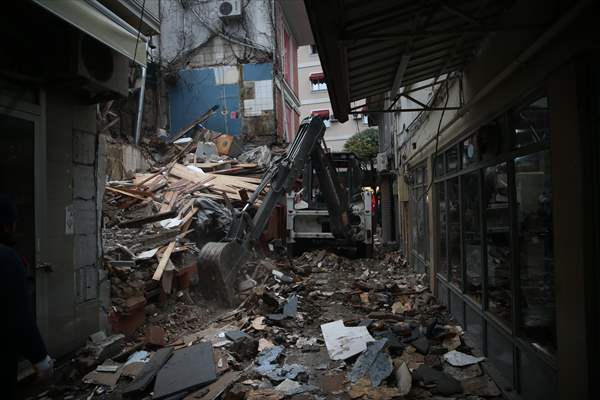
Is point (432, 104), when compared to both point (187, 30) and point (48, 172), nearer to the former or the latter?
point (48, 172)

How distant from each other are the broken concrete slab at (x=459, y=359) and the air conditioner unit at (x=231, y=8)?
17623 millimetres

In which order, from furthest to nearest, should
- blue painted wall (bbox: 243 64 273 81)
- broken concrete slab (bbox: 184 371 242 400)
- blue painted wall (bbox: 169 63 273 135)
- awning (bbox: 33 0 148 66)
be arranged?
1. blue painted wall (bbox: 169 63 273 135)
2. blue painted wall (bbox: 243 64 273 81)
3. broken concrete slab (bbox: 184 371 242 400)
4. awning (bbox: 33 0 148 66)

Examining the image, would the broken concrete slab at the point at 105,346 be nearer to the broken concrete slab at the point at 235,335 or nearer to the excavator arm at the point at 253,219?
the broken concrete slab at the point at 235,335

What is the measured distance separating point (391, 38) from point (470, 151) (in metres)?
2.38

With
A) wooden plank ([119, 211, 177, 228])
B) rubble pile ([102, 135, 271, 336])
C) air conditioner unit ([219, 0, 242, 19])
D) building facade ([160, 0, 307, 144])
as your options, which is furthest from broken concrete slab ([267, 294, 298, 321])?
air conditioner unit ([219, 0, 242, 19])

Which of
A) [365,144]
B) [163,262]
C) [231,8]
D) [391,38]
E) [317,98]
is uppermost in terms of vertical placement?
[231,8]

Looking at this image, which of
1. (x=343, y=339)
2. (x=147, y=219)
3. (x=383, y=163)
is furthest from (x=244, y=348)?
(x=383, y=163)

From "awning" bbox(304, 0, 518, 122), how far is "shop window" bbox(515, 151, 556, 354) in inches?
51.0

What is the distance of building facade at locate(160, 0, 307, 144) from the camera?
18.8 meters

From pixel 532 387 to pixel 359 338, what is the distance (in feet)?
7.57

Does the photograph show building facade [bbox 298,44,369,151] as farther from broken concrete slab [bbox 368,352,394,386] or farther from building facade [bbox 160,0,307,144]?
broken concrete slab [bbox 368,352,394,386]

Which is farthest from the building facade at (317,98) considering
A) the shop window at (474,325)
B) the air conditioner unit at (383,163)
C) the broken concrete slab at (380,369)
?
the broken concrete slab at (380,369)

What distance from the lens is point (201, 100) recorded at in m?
19.3

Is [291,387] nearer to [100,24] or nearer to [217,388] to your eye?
[217,388]
